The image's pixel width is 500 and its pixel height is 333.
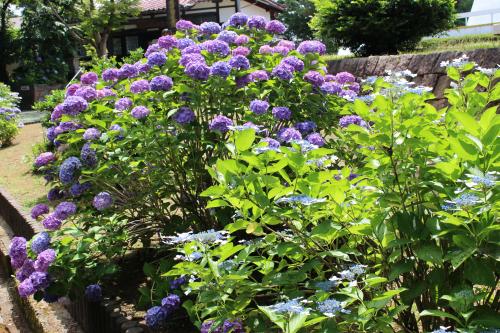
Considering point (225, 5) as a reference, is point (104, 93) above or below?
below

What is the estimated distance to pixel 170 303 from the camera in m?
3.11

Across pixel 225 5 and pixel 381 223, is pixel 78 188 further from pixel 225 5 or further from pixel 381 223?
pixel 225 5

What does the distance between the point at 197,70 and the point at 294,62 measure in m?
0.75

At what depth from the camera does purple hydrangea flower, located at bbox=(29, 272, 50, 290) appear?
12.3ft

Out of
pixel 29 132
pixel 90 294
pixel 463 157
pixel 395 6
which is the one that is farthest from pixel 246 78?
pixel 29 132

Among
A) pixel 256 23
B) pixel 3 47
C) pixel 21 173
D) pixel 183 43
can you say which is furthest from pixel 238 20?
pixel 3 47

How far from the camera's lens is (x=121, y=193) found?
13.5ft

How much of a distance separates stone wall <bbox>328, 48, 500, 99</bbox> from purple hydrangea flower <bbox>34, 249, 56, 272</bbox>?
4.71 metres

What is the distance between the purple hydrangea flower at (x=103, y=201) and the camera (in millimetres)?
3826

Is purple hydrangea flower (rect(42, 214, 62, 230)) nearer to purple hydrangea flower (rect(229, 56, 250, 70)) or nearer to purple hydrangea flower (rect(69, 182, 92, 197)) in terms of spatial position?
purple hydrangea flower (rect(69, 182, 92, 197))

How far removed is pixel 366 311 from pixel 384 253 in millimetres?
481

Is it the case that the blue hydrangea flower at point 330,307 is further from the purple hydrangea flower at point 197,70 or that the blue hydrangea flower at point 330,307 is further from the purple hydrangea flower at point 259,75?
the purple hydrangea flower at point 259,75

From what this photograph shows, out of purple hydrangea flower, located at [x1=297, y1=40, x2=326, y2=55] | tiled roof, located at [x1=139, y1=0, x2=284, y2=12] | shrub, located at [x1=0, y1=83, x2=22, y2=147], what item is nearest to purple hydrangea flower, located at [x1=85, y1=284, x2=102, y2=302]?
purple hydrangea flower, located at [x1=297, y1=40, x2=326, y2=55]

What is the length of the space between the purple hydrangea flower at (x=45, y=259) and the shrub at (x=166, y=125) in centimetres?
8
